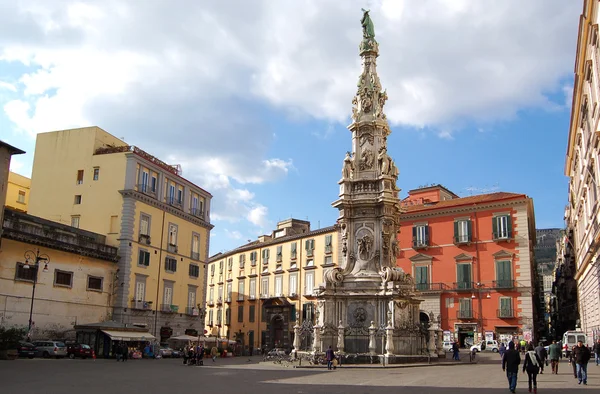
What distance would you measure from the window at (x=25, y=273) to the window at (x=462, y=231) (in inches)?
1370

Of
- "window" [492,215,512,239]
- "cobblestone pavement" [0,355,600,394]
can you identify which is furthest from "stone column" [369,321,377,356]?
"window" [492,215,512,239]

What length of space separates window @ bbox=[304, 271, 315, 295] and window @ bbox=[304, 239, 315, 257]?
2068 mm

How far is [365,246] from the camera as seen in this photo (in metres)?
31.2

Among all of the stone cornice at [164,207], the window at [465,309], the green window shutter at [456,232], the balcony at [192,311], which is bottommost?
the balcony at [192,311]

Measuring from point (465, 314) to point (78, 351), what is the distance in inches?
1233

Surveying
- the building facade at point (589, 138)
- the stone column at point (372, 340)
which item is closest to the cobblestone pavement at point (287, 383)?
the stone column at point (372, 340)

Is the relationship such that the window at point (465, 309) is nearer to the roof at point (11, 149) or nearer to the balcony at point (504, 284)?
the balcony at point (504, 284)

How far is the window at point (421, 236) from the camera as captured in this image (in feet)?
182

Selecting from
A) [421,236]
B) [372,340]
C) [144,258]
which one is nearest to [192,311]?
[144,258]

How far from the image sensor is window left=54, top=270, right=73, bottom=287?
3978cm

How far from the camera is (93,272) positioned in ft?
141

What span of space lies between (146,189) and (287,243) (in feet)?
68.4

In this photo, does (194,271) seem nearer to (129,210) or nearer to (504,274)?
(129,210)

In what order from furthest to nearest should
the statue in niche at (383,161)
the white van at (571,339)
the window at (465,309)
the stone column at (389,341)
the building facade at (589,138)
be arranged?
the window at (465,309) < the white van at (571,339) < the statue in niche at (383,161) < the stone column at (389,341) < the building facade at (589,138)
